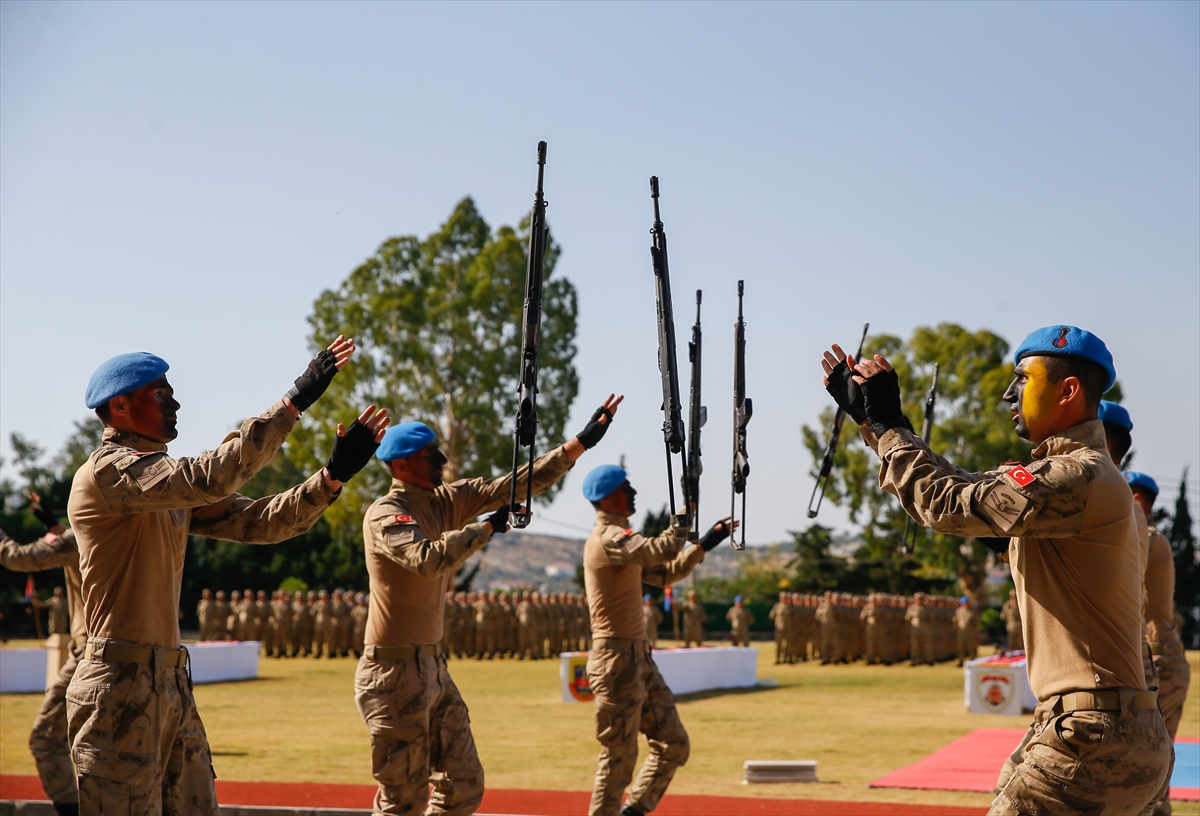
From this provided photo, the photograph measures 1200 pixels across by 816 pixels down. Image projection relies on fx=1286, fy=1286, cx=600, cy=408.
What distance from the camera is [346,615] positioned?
110 feet

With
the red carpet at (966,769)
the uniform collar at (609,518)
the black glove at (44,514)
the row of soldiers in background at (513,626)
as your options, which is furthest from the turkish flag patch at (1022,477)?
the row of soldiers in background at (513,626)

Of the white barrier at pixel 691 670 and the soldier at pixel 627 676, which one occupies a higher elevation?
the soldier at pixel 627 676

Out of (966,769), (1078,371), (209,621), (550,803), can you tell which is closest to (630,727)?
(550,803)

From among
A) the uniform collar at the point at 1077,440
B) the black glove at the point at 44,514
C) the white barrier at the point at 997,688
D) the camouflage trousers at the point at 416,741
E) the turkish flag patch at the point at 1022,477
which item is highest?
the uniform collar at the point at 1077,440

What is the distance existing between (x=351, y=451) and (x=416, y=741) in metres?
2.01

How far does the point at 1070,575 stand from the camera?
394 centimetres

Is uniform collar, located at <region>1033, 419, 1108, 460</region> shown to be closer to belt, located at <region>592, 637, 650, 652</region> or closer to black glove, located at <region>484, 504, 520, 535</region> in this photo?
black glove, located at <region>484, 504, 520, 535</region>

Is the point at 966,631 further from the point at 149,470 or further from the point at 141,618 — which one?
the point at 149,470

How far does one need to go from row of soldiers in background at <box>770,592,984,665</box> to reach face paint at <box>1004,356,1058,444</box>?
26.8 m

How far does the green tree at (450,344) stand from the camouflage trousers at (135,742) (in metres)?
37.0

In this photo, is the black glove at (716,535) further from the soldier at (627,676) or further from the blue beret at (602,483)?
the blue beret at (602,483)

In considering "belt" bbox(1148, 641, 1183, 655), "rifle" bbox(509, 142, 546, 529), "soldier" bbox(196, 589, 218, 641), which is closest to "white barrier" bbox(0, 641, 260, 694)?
"soldier" bbox(196, 589, 218, 641)

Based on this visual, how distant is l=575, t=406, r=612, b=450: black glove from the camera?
714 centimetres

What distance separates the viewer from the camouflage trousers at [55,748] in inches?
338
